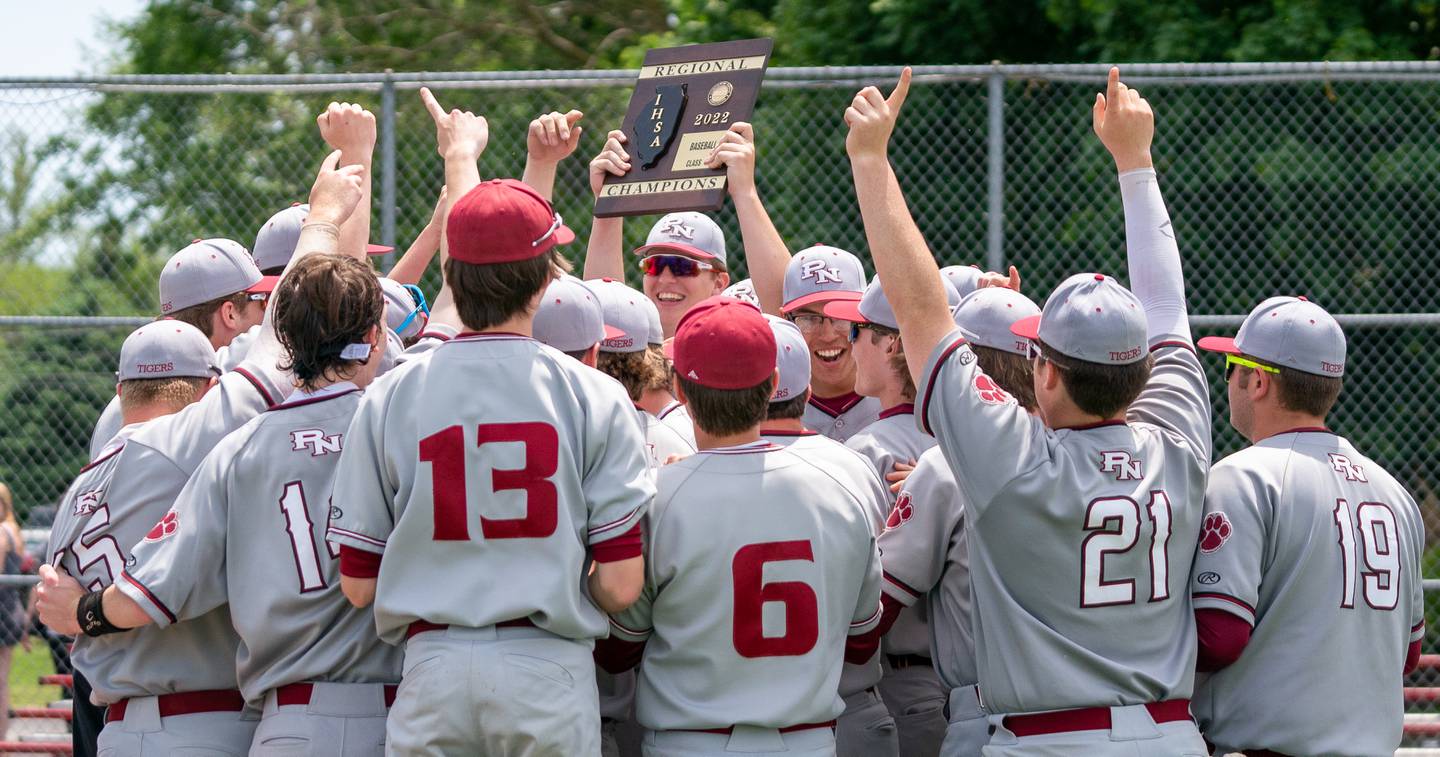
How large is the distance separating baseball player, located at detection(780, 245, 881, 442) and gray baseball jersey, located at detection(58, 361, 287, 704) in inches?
77.3

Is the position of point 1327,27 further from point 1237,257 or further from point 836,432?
point 836,432

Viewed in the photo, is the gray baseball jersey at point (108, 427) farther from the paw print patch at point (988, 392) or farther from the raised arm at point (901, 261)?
the paw print patch at point (988, 392)

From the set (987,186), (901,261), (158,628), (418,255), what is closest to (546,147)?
(418,255)

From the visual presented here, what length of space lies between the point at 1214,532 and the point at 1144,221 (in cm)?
86

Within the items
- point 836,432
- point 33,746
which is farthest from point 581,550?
point 33,746

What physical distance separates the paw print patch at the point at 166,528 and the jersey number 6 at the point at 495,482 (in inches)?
30.5

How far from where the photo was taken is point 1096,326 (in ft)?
11.7

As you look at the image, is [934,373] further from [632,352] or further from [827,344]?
[827,344]

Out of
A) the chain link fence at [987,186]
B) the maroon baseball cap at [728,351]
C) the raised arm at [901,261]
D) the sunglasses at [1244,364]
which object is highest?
the raised arm at [901,261]

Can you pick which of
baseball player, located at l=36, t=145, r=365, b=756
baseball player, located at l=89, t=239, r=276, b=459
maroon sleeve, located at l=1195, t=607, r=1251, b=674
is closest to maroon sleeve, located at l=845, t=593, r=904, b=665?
maroon sleeve, located at l=1195, t=607, r=1251, b=674

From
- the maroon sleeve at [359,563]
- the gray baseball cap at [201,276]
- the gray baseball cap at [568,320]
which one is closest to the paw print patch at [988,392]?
the gray baseball cap at [568,320]

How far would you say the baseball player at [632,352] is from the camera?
14.7 feet

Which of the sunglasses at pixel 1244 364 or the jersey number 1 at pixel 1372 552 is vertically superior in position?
the sunglasses at pixel 1244 364

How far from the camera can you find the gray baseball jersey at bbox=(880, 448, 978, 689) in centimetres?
390
